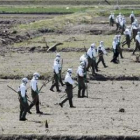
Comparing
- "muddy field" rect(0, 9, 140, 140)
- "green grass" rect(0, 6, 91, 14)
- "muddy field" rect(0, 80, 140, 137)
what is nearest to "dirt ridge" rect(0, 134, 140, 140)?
"muddy field" rect(0, 9, 140, 140)

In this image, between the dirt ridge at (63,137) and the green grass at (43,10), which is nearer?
the dirt ridge at (63,137)

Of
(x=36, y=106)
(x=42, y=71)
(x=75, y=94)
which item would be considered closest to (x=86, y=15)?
(x=42, y=71)

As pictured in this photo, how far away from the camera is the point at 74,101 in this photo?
36031 millimetres

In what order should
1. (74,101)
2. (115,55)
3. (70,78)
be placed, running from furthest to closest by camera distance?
(115,55)
(74,101)
(70,78)

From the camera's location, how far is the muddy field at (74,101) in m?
29.4

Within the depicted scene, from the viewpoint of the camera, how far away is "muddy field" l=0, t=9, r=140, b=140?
29.4m

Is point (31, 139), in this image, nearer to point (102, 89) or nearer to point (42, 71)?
point (102, 89)

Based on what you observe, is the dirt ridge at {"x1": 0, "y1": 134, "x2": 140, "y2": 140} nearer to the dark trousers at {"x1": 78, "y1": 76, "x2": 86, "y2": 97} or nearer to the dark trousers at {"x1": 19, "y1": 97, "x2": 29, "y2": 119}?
→ the dark trousers at {"x1": 19, "y1": 97, "x2": 29, "y2": 119}

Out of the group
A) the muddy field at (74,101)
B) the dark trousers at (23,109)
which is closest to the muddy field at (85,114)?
the muddy field at (74,101)

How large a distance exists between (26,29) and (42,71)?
78.7 ft

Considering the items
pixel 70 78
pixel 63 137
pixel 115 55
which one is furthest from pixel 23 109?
pixel 115 55

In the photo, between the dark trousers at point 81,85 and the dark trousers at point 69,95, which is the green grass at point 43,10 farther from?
the dark trousers at point 69,95

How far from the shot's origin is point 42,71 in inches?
1716

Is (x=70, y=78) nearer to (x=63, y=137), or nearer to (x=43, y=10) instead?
(x=63, y=137)
